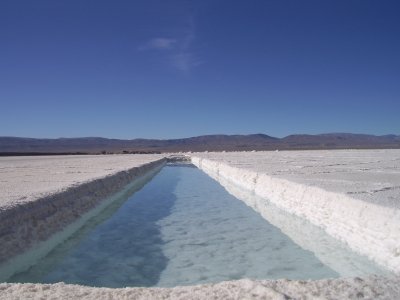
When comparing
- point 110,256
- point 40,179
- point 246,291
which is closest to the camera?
point 246,291

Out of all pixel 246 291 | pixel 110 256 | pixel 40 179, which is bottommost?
pixel 110 256

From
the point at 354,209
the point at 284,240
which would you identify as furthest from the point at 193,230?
the point at 354,209

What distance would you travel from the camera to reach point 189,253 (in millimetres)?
6395

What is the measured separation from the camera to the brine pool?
17.6 feet

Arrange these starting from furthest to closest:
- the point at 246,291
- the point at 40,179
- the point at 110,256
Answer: the point at 40,179, the point at 110,256, the point at 246,291

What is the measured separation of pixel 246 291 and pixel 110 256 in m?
3.24

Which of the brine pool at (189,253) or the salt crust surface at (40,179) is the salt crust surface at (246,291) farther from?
the salt crust surface at (40,179)

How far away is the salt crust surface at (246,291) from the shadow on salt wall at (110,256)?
1.34 m

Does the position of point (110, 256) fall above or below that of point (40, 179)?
below

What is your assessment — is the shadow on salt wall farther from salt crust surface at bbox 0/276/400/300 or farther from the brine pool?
salt crust surface at bbox 0/276/400/300

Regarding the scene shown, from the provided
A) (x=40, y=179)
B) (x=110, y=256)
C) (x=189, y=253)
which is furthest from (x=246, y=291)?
(x=40, y=179)

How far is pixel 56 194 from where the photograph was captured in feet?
27.2

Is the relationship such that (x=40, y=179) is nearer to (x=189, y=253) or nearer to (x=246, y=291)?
(x=189, y=253)

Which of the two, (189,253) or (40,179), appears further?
(40,179)
